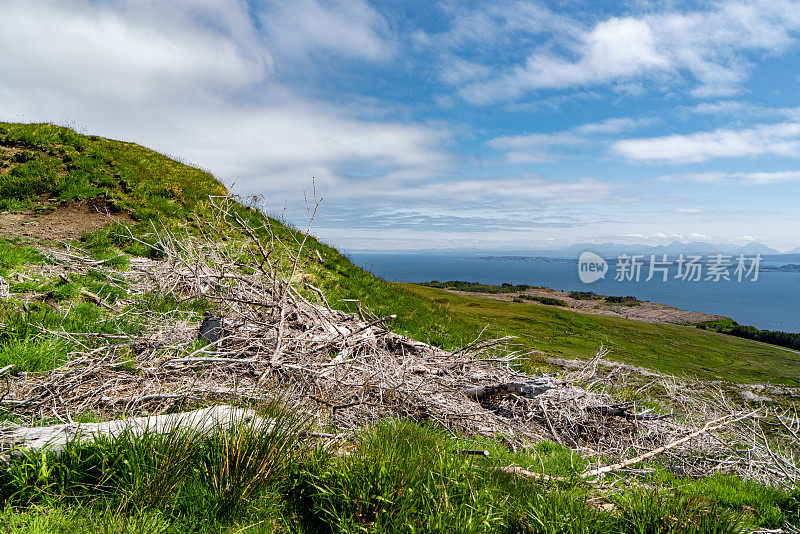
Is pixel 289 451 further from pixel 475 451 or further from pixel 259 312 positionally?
pixel 259 312

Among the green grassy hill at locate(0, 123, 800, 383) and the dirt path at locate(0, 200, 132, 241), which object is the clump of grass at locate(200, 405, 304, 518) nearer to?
the green grassy hill at locate(0, 123, 800, 383)

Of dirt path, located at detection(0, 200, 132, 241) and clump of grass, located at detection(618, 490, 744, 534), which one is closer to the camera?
clump of grass, located at detection(618, 490, 744, 534)

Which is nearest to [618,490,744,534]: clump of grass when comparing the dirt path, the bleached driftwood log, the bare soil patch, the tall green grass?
the tall green grass

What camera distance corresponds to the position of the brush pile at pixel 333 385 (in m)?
4.88

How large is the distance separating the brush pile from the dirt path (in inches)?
125

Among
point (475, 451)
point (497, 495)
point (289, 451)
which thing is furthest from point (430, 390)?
point (289, 451)

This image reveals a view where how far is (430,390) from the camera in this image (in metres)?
6.57

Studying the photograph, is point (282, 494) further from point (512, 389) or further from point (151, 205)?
point (151, 205)

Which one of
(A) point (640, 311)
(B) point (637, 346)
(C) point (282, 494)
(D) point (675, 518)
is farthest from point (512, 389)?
(A) point (640, 311)

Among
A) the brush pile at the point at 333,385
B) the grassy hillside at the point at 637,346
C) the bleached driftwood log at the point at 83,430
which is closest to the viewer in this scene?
the bleached driftwood log at the point at 83,430

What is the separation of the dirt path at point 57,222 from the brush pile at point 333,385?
Answer: 10.4ft

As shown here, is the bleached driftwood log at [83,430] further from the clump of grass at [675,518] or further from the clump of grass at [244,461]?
the clump of grass at [675,518]

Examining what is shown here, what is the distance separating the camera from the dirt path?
11.1 meters

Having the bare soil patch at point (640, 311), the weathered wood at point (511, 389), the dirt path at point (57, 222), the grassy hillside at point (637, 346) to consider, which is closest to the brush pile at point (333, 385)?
the weathered wood at point (511, 389)
